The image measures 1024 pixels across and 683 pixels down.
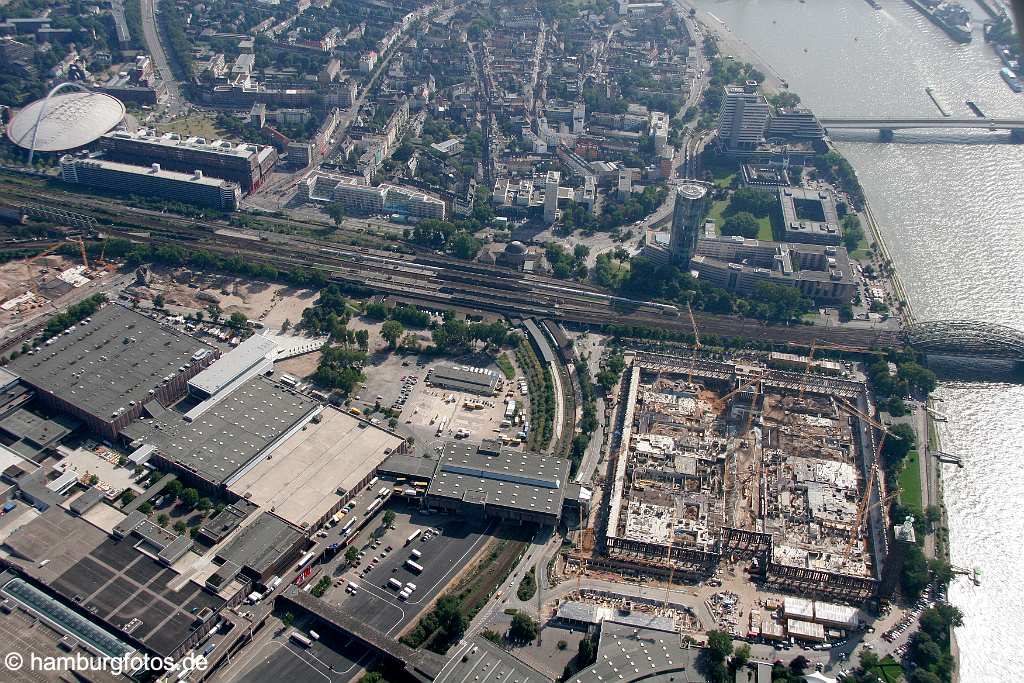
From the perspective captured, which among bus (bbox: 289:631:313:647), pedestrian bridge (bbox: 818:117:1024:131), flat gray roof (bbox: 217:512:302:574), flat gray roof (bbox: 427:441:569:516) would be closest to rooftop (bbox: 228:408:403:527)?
flat gray roof (bbox: 217:512:302:574)

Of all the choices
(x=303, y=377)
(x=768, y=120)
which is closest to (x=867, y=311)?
(x=768, y=120)

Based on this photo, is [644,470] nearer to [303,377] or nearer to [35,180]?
[303,377]

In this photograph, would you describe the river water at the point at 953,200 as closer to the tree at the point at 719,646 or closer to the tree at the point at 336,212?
the tree at the point at 719,646

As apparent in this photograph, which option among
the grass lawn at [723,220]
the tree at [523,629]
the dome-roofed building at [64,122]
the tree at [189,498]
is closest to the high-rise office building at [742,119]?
A: the grass lawn at [723,220]

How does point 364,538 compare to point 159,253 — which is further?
point 159,253

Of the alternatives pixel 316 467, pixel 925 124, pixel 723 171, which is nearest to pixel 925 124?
pixel 925 124
